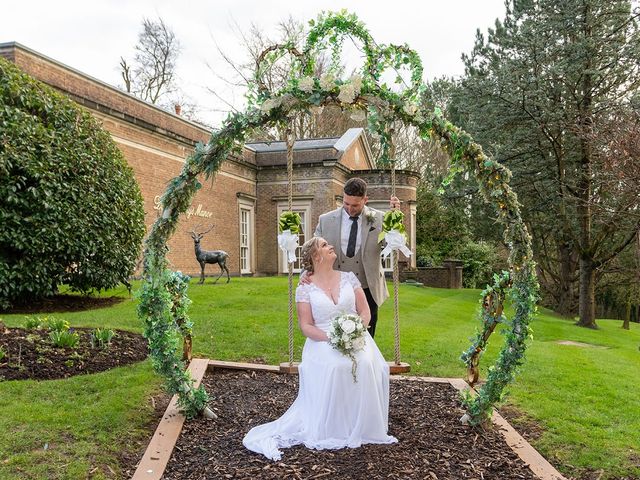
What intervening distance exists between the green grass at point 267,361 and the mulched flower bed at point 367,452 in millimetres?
541

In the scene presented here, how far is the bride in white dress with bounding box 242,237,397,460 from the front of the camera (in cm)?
412

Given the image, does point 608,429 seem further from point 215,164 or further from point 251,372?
point 215,164

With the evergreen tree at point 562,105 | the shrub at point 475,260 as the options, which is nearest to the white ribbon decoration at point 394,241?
the evergreen tree at point 562,105

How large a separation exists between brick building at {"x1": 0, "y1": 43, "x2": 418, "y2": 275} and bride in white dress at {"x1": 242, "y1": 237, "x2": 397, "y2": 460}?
11.1 meters

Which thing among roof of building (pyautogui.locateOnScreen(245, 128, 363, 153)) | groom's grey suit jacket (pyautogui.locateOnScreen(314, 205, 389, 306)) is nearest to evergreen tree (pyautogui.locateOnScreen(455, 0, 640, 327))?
A: roof of building (pyautogui.locateOnScreen(245, 128, 363, 153))

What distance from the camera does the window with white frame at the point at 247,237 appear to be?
22.9 m

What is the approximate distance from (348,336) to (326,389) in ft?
1.48

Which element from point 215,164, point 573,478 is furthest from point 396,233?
point 573,478

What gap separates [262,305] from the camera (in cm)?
1205

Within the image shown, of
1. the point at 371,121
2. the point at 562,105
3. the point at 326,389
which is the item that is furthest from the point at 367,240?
the point at 562,105

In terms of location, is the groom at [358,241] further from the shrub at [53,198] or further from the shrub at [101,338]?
the shrub at [53,198]

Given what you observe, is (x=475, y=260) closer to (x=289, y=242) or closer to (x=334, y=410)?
(x=289, y=242)

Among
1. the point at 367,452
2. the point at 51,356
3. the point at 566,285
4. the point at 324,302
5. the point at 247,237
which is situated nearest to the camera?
the point at 367,452

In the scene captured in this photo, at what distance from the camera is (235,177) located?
21984 millimetres
